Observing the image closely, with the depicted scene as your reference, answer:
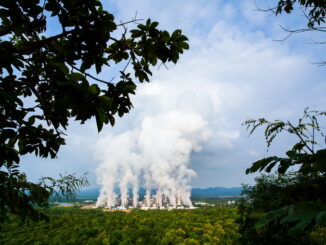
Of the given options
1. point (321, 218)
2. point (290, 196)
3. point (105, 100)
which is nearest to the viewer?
point (321, 218)

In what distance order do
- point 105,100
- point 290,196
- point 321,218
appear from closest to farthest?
point 321,218, point 105,100, point 290,196

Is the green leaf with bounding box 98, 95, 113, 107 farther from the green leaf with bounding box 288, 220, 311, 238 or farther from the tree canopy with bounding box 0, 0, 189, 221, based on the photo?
the green leaf with bounding box 288, 220, 311, 238

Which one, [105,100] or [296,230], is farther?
[105,100]

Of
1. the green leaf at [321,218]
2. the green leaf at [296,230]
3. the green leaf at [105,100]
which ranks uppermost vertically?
the green leaf at [105,100]

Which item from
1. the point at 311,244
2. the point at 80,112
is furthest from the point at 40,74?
the point at 311,244

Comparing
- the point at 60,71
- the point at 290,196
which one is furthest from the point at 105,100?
the point at 290,196

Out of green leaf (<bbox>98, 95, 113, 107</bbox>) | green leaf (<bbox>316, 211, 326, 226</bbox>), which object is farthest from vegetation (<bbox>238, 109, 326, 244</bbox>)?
green leaf (<bbox>98, 95, 113, 107</bbox>)

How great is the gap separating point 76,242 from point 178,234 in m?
6.12

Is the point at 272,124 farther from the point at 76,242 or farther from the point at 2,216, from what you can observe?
the point at 76,242

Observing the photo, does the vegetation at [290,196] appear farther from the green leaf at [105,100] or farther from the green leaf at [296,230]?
the green leaf at [105,100]

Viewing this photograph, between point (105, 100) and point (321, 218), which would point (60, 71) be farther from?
point (321, 218)

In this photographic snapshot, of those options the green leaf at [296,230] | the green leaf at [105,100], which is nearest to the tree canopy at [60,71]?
the green leaf at [105,100]

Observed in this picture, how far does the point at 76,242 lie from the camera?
41.4 ft

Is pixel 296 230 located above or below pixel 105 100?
below
